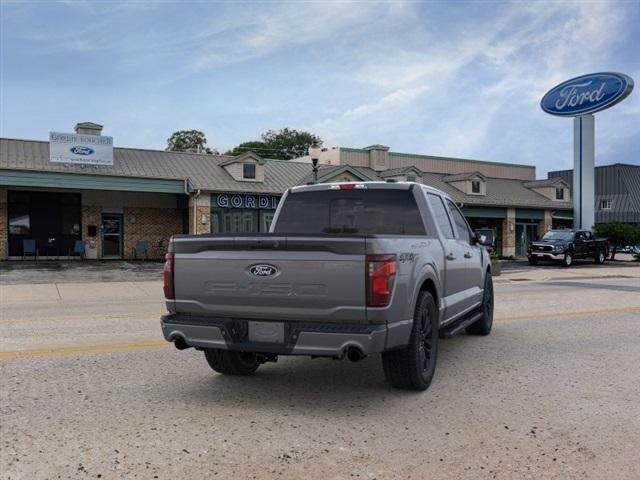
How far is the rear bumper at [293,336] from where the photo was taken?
15.0ft

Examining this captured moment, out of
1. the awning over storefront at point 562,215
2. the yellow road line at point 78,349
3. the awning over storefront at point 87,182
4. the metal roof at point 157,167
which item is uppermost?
the metal roof at point 157,167

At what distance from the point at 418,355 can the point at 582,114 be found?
110ft

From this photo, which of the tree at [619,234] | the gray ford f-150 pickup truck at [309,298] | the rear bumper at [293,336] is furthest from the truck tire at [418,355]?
the tree at [619,234]

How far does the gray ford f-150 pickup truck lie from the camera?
4.62 m

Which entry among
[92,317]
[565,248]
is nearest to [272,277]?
[92,317]

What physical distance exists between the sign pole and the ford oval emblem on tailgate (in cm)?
3404

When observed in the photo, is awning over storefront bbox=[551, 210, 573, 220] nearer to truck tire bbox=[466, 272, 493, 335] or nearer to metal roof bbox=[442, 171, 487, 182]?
metal roof bbox=[442, 171, 487, 182]

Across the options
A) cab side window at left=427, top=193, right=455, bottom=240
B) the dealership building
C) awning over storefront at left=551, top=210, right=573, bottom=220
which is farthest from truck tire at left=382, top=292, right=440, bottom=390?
awning over storefront at left=551, top=210, right=573, bottom=220

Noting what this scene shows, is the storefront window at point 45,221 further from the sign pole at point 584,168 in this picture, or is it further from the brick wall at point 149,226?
the sign pole at point 584,168

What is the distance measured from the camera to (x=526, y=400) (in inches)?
210

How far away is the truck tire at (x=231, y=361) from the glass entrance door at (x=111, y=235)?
82.7ft

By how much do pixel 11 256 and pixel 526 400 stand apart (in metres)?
26.9

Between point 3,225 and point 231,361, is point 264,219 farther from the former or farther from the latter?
point 231,361

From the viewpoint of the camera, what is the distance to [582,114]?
34.6 metres
